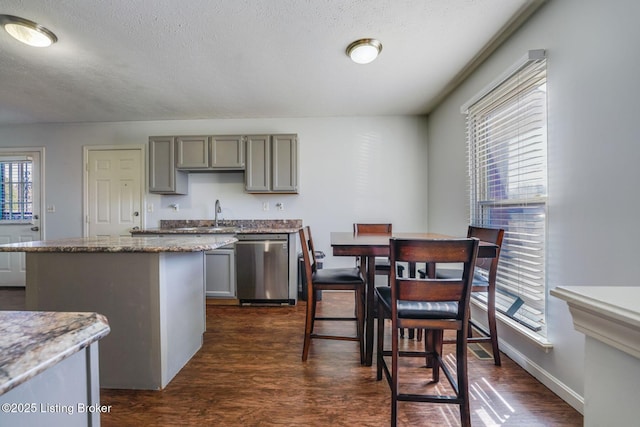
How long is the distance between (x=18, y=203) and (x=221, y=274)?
345 cm

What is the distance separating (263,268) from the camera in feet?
10.2

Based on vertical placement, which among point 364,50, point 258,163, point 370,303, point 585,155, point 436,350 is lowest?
point 436,350

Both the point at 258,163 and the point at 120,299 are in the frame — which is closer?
the point at 120,299

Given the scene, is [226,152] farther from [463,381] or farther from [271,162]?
[463,381]

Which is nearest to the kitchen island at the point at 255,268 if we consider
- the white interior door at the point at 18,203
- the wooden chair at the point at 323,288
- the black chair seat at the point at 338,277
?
the black chair seat at the point at 338,277

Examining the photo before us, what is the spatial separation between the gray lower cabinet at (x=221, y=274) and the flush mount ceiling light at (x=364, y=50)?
240 cm

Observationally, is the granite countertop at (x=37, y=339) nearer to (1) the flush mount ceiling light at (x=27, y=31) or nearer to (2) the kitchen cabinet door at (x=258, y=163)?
(1) the flush mount ceiling light at (x=27, y=31)

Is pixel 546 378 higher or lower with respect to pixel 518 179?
lower

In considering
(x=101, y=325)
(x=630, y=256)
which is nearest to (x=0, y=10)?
(x=101, y=325)

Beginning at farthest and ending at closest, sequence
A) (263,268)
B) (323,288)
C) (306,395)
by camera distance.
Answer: (263,268) → (323,288) → (306,395)

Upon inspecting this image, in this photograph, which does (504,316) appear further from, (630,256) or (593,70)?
(593,70)

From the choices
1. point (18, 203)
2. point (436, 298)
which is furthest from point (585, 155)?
point (18, 203)

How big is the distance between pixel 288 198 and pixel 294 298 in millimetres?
1391

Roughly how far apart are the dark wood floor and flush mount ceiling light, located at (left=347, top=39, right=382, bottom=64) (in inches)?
91.8
